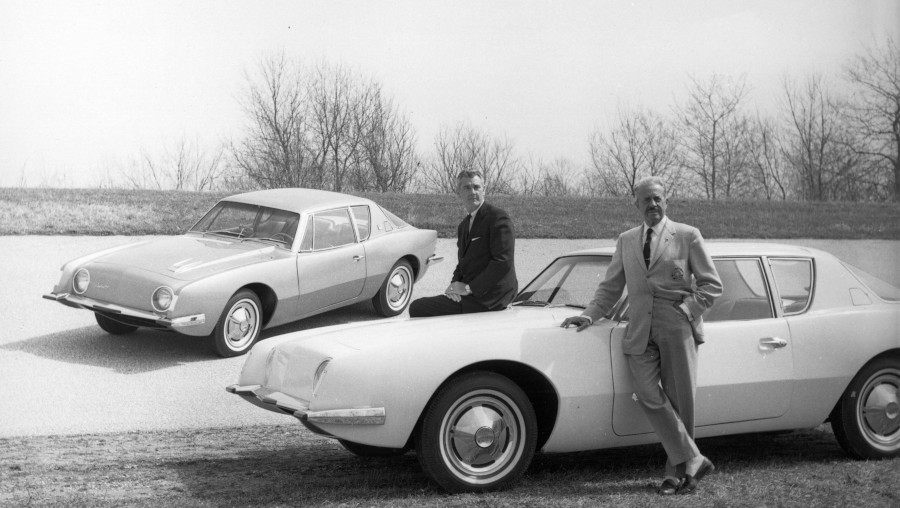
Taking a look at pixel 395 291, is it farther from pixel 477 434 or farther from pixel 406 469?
pixel 477 434

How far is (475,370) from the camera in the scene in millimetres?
4711

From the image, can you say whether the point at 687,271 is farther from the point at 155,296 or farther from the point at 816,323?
the point at 155,296

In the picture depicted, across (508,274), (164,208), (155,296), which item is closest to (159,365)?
(155,296)

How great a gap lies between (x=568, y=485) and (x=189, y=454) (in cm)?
242

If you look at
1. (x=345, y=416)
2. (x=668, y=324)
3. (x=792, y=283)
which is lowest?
(x=345, y=416)

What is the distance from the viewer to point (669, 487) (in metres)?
4.78

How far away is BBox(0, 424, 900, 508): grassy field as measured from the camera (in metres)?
4.66

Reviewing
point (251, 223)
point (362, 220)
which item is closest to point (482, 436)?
point (251, 223)

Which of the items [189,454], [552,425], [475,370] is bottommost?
[189,454]

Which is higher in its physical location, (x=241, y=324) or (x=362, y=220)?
(x=362, y=220)

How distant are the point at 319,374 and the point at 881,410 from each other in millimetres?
3477

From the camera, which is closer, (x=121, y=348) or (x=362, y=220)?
(x=121, y=348)

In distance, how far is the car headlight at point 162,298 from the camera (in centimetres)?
824

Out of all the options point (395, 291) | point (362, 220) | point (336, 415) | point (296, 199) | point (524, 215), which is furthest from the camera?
point (524, 215)
